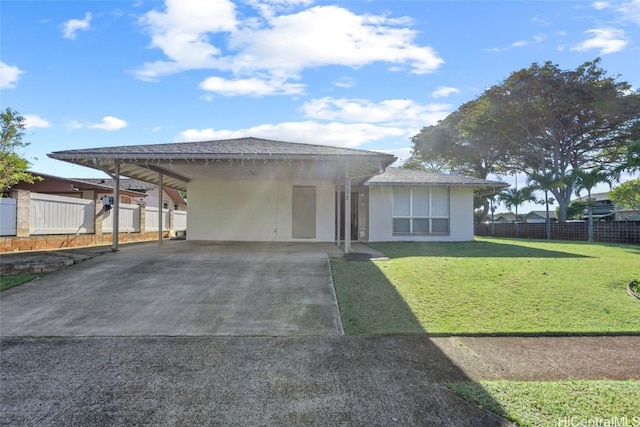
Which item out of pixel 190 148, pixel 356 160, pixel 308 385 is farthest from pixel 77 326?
pixel 356 160

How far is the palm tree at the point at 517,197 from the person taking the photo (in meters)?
21.5

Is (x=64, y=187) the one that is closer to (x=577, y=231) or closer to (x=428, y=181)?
(x=428, y=181)

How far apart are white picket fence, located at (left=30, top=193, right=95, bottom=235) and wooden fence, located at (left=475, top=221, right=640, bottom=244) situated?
2128 cm

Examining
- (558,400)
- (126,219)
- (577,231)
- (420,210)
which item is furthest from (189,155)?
(577,231)

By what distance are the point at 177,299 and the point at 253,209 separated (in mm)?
7714

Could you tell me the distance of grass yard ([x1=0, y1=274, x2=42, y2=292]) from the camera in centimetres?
627

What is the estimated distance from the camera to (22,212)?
930 centimetres

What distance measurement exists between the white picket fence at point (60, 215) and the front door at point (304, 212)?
22.3 ft

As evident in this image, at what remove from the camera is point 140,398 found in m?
2.88

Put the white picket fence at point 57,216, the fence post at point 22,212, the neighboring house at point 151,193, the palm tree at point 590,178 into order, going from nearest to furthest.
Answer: the white picket fence at point 57,216, the fence post at point 22,212, the palm tree at point 590,178, the neighboring house at point 151,193

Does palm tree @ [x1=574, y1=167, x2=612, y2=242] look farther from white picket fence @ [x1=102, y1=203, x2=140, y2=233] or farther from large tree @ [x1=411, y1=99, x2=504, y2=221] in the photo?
white picket fence @ [x1=102, y1=203, x2=140, y2=233]

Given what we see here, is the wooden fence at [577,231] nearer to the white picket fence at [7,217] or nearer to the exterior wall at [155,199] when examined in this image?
the white picket fence at [7,217]


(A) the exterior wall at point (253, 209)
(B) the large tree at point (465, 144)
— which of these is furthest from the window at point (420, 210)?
(B) the large tree at point (465, 144)

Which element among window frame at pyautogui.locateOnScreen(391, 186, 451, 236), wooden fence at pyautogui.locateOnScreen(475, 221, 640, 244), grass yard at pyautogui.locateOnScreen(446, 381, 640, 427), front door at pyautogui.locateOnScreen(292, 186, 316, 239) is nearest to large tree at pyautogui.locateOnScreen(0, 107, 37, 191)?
front door at pyautogui.locateOnScreen(292, 186, 316, 239)
